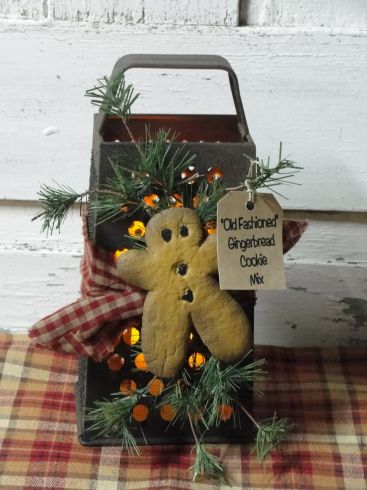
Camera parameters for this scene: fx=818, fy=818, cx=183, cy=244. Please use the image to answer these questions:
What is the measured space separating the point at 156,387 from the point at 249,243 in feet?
0.60

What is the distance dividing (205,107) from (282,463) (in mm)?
439

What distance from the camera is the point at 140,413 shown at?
33.1 inches

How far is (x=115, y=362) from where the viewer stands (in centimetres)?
83

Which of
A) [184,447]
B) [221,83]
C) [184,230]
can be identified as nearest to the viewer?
[184,230]

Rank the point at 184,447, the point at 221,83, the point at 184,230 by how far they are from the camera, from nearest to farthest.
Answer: the point at 184,230, the point at 184,447, the point at 221,83

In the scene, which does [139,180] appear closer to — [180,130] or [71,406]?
[180,130]

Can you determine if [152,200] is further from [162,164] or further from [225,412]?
[225,412]

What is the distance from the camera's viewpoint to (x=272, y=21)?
100 centimetres

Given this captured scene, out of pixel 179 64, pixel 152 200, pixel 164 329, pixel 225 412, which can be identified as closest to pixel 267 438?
pixel 225 412

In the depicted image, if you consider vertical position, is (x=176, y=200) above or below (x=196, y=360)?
above

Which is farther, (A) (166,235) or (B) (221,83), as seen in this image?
(B) (221,83)

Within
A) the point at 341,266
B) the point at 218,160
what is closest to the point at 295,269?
the point at 341,266

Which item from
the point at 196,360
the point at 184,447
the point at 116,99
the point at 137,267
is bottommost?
the point at 184,447

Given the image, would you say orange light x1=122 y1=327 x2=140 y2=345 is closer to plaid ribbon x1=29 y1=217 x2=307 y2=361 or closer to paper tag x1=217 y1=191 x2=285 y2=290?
plaid ribbon x1=29 y1=217 x2=307 y2=361
